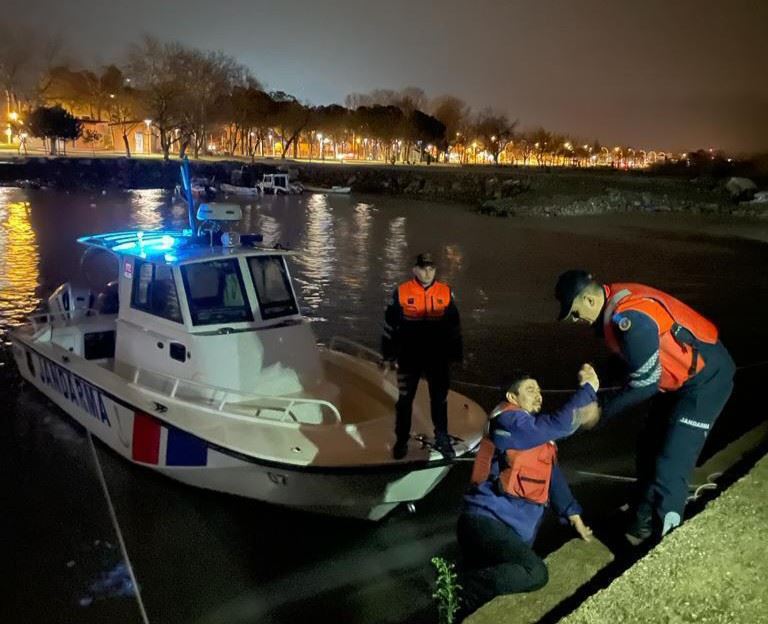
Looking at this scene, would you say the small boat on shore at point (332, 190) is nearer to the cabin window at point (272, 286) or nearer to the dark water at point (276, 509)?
the dark water at point (276, 509)

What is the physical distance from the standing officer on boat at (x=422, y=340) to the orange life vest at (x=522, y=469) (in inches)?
79.9

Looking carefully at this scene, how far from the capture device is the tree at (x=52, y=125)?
2808 inches

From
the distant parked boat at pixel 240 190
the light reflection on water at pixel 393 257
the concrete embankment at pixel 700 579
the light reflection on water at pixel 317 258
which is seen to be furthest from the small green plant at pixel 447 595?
the distant parked boat at pixel 240 190

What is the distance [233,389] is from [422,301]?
217 cm

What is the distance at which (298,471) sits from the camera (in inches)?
237

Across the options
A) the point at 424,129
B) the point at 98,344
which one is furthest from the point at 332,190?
the point at 98,344

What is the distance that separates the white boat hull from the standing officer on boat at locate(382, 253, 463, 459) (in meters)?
0.33

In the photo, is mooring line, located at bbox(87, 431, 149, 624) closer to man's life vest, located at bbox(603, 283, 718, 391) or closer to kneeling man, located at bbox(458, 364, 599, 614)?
kneeling man, located at bbox(458, 364, 599, 614)

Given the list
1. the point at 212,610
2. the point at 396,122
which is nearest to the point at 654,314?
the point at 212,610

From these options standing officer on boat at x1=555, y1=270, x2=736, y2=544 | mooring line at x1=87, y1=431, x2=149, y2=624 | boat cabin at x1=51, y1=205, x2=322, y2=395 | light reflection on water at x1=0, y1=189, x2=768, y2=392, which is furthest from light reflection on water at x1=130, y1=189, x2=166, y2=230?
standing officer on boat at x1=555, y1=270, x2=736, y2=544

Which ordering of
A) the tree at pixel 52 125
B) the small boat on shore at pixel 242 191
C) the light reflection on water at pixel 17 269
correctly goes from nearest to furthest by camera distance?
the light reflection on water at pixel 17 269 < the small boat on shore at pixel 242 191 < the tree at pixel 52 125

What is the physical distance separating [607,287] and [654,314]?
1.02 ft

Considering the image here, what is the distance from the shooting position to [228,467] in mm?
6418

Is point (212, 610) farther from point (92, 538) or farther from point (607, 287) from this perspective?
point (607, 287)
